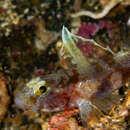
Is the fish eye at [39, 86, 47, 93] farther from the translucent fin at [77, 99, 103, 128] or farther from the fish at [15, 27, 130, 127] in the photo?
the translucent fin at [77, 99, 103, 128]

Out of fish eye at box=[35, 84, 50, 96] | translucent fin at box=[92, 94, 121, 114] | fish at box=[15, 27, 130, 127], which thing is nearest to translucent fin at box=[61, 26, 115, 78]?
fish at box=[15, 27, 130, 127]

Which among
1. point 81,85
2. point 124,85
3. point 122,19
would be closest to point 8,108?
point 81,85

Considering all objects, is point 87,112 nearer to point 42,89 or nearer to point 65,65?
point 42,89

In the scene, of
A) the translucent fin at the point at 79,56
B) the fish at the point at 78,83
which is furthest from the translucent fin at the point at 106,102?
the translucent fin at the point at 79,56

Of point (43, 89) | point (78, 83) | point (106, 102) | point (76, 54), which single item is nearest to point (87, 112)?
point (106, 102)

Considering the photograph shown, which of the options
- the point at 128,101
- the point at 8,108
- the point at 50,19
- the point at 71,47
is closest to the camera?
the point at 128,101

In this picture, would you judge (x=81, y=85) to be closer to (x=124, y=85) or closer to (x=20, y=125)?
(x=124, y=85)

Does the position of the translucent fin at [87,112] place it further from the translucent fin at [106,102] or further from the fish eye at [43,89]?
the fish eye at [43,89]

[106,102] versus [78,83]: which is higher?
[78,83]
